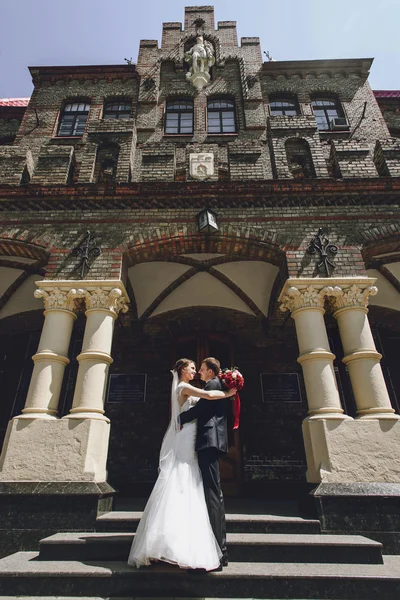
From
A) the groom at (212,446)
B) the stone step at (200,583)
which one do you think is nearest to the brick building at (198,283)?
the stone step at (200,583)

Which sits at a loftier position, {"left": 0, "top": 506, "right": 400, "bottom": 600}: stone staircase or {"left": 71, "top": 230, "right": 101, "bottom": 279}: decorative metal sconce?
{"left": 71, "top": 230, "right": 101, "bottom": 279}: decorative metal sconce

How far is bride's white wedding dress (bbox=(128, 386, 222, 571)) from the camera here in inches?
104

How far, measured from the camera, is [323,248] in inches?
224

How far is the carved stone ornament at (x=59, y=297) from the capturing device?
17.6ft

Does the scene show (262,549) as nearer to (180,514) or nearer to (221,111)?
(180,514)

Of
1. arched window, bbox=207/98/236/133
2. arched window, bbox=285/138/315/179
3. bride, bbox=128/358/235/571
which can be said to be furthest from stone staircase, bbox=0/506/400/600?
arched window, bbox=207/98/236/133

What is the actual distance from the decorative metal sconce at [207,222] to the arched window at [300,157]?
227 cm

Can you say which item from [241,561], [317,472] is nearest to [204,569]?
[241,561]

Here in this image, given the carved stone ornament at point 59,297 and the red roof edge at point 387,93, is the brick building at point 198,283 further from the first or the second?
the red roof edge at point 387,93

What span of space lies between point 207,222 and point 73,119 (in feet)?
24.0

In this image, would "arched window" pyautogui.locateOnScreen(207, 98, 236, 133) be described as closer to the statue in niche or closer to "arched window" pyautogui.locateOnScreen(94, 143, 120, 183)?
the statue in niche

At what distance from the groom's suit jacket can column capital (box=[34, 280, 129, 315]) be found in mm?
2663

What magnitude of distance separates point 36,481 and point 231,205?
5.18 metres

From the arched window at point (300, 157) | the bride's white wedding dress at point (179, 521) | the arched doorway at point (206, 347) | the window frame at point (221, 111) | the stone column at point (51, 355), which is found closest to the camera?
the bride's white wedding dress at point (179, 521)
